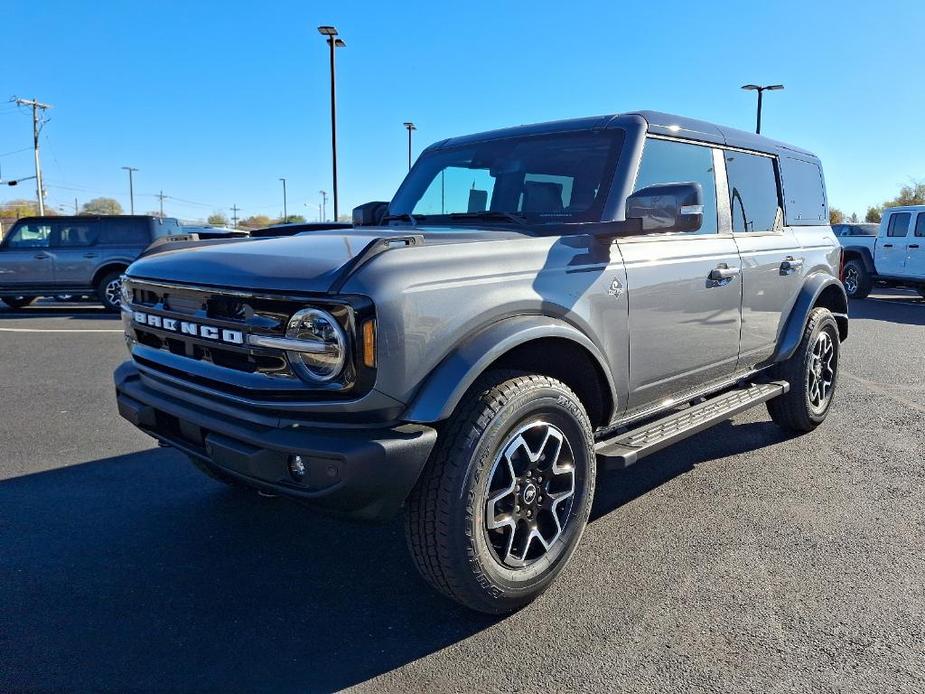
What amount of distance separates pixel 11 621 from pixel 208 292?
145cm

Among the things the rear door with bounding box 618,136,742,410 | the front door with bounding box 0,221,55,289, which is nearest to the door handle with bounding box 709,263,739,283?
the rear door with bounding box 618,136,742,410

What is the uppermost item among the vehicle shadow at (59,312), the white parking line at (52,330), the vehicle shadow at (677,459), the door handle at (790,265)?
the door handle at (790,265)

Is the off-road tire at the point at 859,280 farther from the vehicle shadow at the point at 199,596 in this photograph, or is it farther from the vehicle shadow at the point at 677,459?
the vehicle shadow at the point at 199,596

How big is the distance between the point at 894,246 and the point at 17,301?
18520 mm

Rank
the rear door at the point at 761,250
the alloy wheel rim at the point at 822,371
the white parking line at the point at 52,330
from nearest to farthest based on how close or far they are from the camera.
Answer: the rear door at the point at 761,250, the alloy wheel rim at the point at 822,371, the white parking line at the point at 52,330

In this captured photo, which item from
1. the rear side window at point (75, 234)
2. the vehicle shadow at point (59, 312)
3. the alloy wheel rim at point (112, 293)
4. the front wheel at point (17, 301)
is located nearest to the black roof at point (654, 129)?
the vehicle shadow at point (59, 312)

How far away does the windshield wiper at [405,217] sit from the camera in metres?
4.03

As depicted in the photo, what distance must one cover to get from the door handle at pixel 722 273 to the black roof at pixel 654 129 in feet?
2.43

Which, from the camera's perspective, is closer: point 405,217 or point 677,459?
point 405,217

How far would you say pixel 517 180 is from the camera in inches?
148

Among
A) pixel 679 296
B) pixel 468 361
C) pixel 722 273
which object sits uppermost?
pixel 722 273

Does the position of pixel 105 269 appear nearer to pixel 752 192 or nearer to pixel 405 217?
pixel 405 217

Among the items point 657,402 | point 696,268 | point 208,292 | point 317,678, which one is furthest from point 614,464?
point 208,292

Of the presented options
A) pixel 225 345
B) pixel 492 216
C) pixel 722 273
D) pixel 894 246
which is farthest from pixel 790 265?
pixel 894 246
